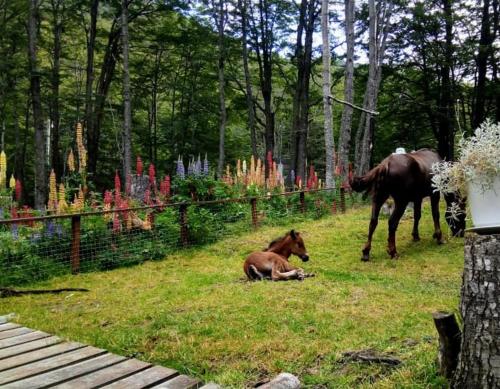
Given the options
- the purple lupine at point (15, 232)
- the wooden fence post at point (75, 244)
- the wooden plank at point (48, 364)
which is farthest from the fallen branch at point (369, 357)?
the purple lupine at point (15, 232)

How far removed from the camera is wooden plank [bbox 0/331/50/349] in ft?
10.9

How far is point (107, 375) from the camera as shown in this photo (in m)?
2.73

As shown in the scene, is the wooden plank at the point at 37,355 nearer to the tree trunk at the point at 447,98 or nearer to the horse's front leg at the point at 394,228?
the horse's front leg at the point at 394,228

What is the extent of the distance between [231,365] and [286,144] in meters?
38.5

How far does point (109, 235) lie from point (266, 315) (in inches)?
169

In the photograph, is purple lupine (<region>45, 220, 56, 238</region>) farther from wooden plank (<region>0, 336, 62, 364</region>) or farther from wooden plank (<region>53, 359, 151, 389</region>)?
wooden plank (<region>53, 359, 151, 389</region>)

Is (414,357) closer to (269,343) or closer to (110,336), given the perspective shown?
(269,343)

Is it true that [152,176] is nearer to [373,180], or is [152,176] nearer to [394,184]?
[373,180]

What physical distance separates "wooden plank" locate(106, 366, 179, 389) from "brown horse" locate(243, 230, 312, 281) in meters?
2.93

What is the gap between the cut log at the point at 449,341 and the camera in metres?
2.42

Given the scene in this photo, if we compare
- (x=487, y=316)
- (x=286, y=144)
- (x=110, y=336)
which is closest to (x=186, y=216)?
(x=110, y=336)

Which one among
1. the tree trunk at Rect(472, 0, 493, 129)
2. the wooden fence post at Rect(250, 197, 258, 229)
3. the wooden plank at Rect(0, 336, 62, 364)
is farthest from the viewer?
the tree trunk at Rect(472, 0, 493, 129)

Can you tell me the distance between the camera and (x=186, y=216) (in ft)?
28.1

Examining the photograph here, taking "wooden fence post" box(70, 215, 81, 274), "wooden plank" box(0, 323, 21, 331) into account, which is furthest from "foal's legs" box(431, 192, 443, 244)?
"wooden plank" box(0, 323, 21, 331)
